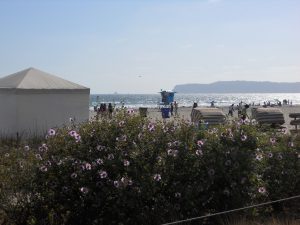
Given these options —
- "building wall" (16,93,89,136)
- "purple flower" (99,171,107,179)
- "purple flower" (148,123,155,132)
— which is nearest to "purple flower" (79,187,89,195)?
"purple flower" (99,171,107,179)

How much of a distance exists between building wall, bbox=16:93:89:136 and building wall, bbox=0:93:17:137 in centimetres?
17

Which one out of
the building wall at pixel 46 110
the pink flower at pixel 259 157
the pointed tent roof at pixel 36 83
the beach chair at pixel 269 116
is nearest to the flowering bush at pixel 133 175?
the pink flower at pixel 259 157

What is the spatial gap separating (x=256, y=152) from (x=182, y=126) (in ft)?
3.35

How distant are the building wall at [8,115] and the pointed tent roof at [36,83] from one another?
0.32 m

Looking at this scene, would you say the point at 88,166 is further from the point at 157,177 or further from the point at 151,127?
the point at 151,127

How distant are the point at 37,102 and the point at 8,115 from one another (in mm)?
984

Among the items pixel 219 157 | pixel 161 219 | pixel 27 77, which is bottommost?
pixel 161 219

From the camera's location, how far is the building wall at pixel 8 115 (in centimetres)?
1572

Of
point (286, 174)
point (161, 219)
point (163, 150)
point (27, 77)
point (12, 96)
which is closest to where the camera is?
point (161, 219)

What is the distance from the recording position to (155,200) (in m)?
5.65

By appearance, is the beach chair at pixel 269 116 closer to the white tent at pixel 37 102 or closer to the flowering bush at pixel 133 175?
the white tent at pixel 37 102

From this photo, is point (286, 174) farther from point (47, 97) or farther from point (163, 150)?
point (47, 97)

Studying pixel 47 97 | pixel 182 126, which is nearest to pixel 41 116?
pixel 47 97

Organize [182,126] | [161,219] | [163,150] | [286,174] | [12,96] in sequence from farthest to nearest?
1. [12,96]
2. [286,174]
3. [182,126]
4. [163,150]
5. [161,219]
